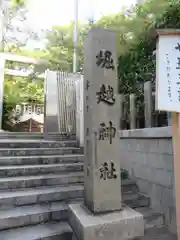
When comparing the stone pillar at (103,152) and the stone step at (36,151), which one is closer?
the stone pillar at (103,152)

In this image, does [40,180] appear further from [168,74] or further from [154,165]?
[168,74]

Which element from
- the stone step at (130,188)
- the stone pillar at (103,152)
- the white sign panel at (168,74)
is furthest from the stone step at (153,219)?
the white sign panel at (168,74)

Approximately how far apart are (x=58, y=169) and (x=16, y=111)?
32.4 ft

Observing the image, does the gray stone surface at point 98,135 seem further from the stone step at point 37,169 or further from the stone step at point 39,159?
the stone step at point 39,159

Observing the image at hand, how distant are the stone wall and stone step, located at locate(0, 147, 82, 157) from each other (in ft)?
4.64

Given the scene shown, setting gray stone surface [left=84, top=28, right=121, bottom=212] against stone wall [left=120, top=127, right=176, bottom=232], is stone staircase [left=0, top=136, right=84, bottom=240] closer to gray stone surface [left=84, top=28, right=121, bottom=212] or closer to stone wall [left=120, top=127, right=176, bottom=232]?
gray stone surface [left=84, top=28, right=121, bottom=212]

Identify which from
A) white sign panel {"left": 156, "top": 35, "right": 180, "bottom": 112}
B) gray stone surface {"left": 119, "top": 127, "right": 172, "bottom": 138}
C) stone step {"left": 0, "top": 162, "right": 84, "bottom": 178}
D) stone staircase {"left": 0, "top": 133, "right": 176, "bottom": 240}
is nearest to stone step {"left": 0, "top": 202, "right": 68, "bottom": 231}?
stone staircase {"left": 0, "top": 133, "right": 176, "bottom": 240}

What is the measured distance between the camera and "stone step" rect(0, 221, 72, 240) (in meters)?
2.70

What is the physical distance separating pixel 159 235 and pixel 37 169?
7.89 feet

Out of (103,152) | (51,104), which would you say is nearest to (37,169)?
(103,152)

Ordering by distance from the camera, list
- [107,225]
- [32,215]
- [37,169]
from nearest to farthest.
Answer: [107,225] → [32,215] → [37,169]

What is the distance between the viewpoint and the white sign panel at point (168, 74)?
251 centimetres

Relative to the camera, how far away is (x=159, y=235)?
3338 mm

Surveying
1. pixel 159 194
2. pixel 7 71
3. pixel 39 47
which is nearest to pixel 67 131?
pixel 159 194
